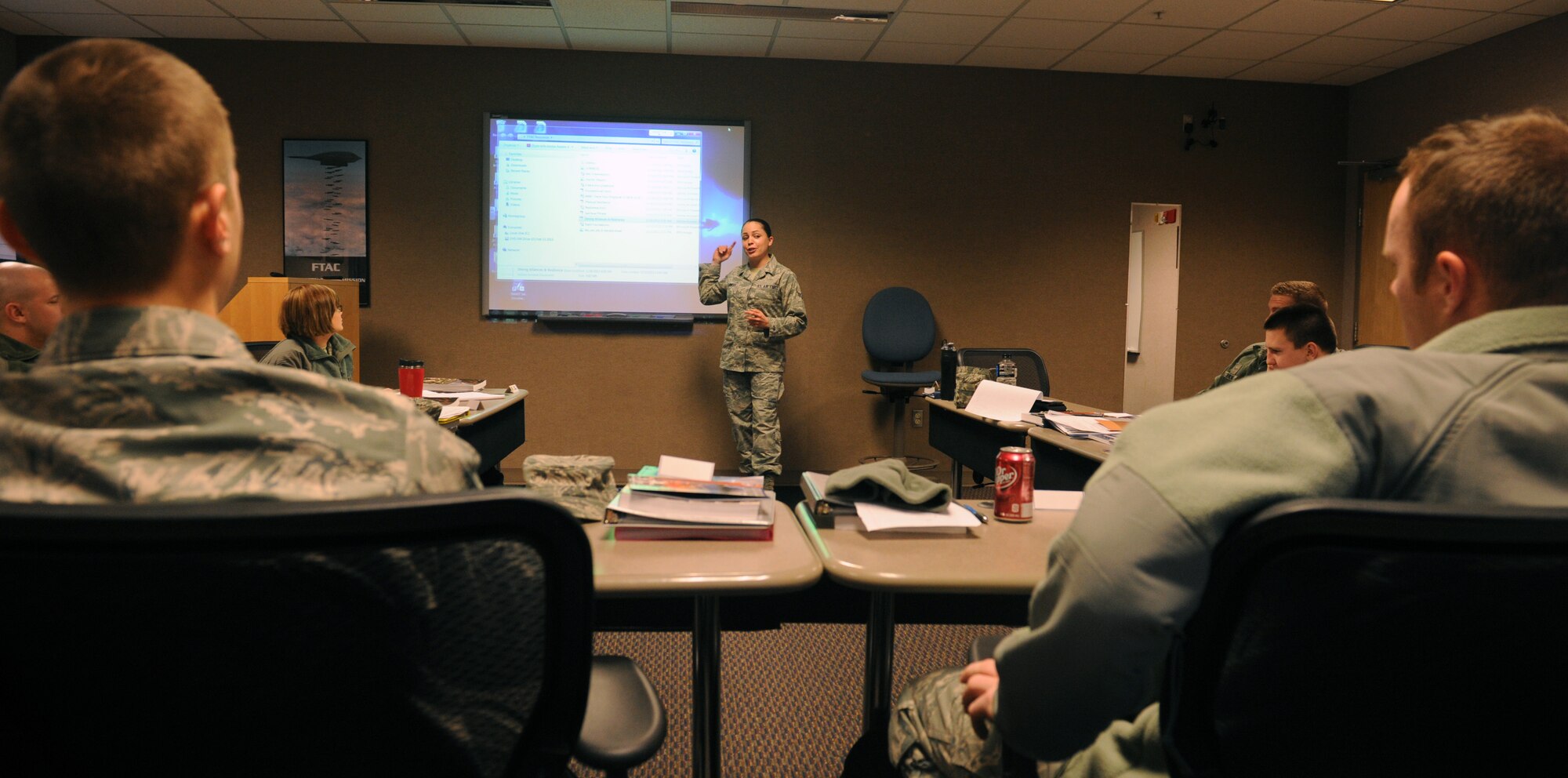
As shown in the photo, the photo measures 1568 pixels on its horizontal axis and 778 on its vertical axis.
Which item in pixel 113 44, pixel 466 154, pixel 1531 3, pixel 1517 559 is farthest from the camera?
pixel 466 154

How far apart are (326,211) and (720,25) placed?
2554 mm

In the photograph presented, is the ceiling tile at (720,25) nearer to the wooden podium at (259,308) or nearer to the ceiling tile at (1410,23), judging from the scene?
the wooden podium at (259,308)

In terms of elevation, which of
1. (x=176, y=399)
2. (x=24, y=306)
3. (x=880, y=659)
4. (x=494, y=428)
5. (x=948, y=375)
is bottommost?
(x=880, y=659)

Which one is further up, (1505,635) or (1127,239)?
(1127,239)

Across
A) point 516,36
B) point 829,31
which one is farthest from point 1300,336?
point 516,36

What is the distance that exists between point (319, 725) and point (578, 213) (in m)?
4.86

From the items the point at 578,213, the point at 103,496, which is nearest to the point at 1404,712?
the point at 103,496

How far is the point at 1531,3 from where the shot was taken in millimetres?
4117

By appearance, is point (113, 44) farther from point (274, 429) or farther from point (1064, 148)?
point (1064, 148)

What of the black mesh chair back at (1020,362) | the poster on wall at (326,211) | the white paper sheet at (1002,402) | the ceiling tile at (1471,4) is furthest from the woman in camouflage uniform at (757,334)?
the ceiling tile at (1471,4)

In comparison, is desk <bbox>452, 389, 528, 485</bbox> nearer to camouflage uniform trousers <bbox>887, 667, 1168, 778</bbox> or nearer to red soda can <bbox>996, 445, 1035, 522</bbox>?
red soda can <bbox>996, 445, 1035, 522</bbox>

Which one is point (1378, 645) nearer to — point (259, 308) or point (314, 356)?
point (314, 356)

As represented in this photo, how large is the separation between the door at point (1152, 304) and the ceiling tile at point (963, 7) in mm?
1864

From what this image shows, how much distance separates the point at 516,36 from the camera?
489 centimetres
